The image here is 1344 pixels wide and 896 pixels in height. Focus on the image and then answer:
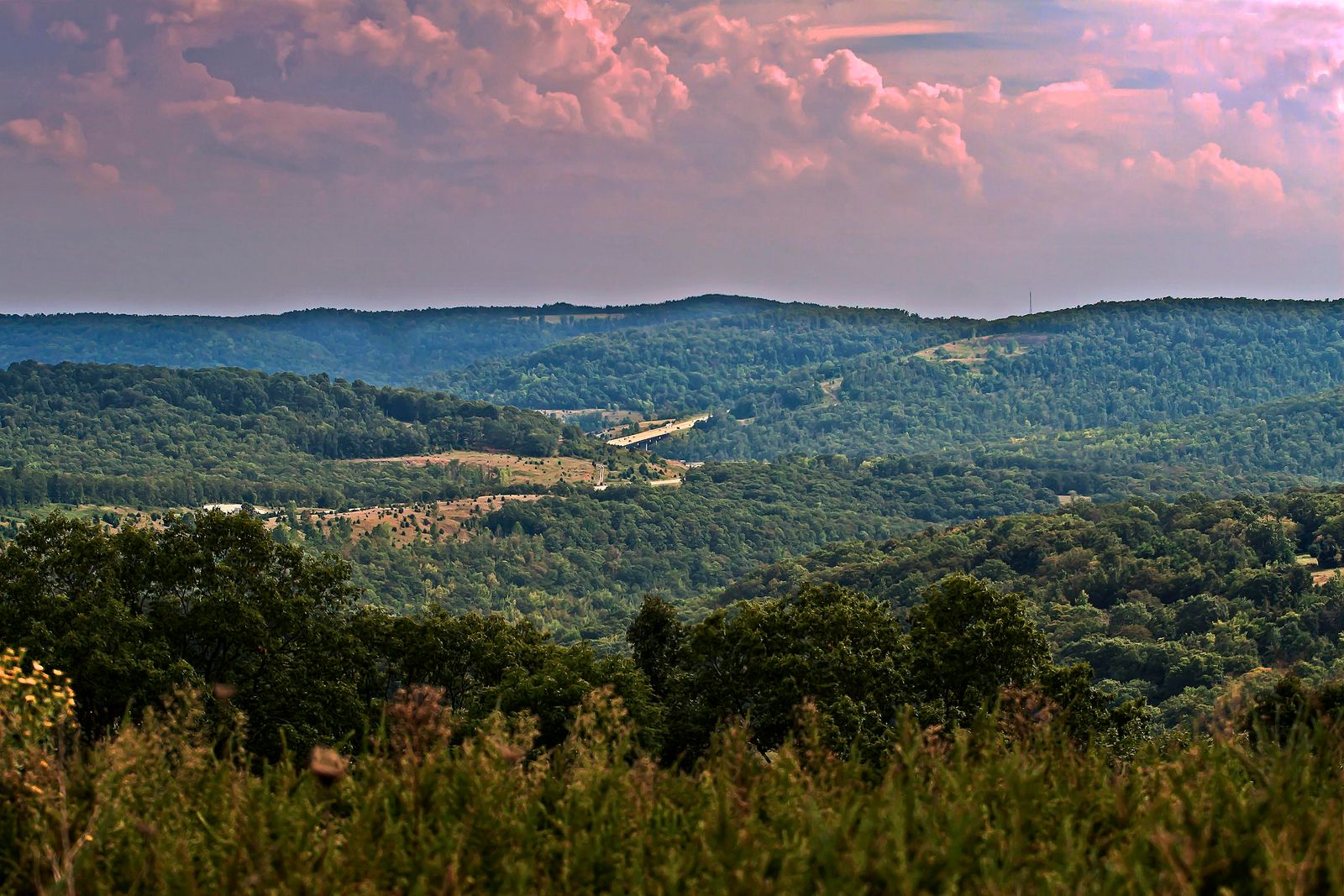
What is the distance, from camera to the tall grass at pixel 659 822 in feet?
37.4

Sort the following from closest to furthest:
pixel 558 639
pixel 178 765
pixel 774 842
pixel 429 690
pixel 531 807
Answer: pixel 774 842
pixel 531 807
pixel 429 690
pixel 178 765
pixel 558 639

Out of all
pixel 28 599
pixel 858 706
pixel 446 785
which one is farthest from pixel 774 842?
pixel 28 599

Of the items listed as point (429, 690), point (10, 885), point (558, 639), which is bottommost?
point (558, 639)

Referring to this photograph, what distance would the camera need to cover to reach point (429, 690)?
14859mm

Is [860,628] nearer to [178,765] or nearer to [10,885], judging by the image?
[178,765]

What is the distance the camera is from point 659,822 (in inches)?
523

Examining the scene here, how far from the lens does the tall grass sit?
11414 mm

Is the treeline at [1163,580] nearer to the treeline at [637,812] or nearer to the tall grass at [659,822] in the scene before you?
the treeline at [637,812]

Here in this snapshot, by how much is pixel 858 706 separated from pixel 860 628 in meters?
4.65

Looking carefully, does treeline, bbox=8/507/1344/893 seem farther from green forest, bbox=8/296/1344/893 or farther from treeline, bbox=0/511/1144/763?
treeline, bbox=0/511/1144/763

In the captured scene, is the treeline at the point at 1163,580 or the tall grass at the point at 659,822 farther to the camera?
the treeline at the point at 1163,580

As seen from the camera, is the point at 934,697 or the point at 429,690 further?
the point at 934,697

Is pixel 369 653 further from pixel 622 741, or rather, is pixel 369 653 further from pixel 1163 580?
pixel 1163 580

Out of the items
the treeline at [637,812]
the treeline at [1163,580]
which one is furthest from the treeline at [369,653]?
the treeline at [1163,580]
